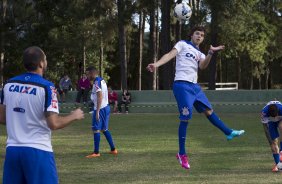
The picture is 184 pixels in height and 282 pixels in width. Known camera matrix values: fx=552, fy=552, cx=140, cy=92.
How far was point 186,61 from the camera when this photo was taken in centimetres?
959

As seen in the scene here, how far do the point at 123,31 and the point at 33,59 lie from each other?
3369 centimetres

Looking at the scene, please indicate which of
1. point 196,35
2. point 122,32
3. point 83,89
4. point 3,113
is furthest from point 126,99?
point 3,113

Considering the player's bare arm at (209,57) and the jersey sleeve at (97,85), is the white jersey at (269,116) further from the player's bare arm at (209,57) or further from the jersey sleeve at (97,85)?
the jersey sleeve at (97,85)

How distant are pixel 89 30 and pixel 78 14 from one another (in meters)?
9.44

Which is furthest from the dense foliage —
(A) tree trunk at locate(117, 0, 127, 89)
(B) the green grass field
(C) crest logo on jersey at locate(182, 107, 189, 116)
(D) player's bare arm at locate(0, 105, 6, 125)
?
(D) player's bare arm at locate(0, 105, 6, 125)

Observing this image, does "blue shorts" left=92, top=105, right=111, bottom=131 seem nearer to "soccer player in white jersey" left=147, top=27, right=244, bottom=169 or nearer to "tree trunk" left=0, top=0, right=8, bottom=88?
"soccer player in white jersey" left=147, top=27, right=244, bottom=169

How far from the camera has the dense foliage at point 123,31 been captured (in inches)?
1496

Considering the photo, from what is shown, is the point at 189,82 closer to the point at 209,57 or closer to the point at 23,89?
the point at 209,57

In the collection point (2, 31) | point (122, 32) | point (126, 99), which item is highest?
point (2, 31)

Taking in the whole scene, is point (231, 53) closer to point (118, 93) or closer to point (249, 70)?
point (249, 70)

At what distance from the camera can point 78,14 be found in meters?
39.2

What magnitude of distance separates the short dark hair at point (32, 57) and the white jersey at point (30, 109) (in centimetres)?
10

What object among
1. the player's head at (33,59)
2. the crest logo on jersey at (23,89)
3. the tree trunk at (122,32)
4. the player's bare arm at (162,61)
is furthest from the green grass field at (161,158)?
the tree trunk at (122,32)

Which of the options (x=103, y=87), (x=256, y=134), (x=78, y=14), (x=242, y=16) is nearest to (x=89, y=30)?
(x=78, y=14)
